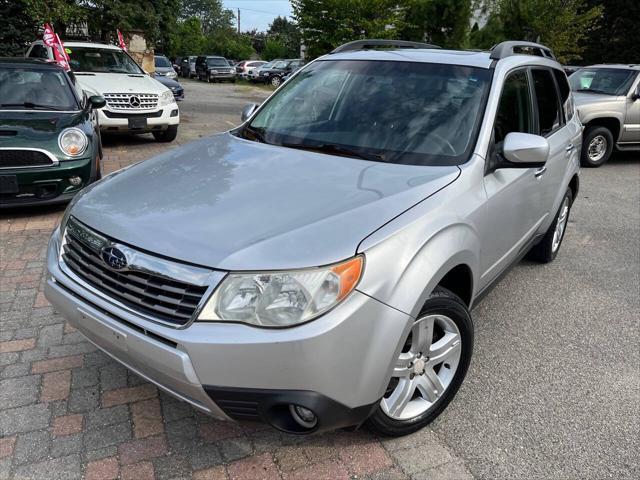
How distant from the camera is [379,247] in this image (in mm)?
2020

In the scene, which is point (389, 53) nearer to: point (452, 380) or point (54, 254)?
point (452, 380)

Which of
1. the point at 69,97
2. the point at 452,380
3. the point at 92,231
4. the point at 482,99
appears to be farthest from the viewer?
the point at 69,97

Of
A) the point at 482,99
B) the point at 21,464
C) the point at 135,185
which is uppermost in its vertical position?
the point at 482,99

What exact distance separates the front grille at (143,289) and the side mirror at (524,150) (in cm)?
173

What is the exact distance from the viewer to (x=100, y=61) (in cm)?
970

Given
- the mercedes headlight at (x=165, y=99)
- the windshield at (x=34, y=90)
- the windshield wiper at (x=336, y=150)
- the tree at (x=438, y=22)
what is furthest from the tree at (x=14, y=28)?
the windshield wiper at (x=336, y=150)

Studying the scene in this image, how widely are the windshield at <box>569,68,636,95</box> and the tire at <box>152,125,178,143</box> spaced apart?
296 inches

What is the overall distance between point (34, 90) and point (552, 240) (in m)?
5.78

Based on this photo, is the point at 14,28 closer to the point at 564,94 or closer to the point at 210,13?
the point at 564,94

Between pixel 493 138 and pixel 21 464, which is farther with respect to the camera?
pixel 493 138

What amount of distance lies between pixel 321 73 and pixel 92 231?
6.55 ft

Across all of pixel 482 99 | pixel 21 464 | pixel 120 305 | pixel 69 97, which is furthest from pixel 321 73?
pixel 69 97

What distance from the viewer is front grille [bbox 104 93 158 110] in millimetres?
8578

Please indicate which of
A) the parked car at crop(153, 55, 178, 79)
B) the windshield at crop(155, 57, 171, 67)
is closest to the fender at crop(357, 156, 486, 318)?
the parked car at crop(153, 55, 178, 79)
